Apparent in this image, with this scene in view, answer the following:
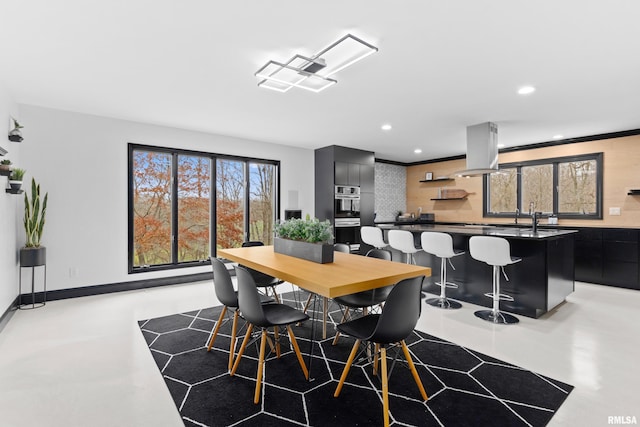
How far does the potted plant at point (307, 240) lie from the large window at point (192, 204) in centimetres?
288

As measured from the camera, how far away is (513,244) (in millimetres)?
3916

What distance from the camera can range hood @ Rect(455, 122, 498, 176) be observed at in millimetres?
4770

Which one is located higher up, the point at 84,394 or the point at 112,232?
the point at 112,232

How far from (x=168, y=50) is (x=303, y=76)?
1190mm

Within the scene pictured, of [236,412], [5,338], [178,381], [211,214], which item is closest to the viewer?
[236,412]

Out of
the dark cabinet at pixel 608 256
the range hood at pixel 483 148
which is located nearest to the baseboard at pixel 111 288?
the range hood at pixel 483 148

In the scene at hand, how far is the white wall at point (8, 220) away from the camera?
11.0 feet

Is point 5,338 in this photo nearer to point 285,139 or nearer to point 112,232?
point 112,232

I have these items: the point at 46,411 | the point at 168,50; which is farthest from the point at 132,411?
the point at 168,50

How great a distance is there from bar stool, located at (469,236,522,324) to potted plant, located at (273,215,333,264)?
1.92 m

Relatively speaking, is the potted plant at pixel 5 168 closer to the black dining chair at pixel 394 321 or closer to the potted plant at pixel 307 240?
the potted plant at pixel 307 240

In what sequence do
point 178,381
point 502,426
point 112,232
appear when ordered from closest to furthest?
point 502,426, point 178,381, point 112,232

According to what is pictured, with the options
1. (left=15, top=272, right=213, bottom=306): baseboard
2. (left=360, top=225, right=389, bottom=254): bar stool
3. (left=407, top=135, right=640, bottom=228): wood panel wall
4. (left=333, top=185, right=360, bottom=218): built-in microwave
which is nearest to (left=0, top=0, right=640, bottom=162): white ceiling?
(left=407, top=135, right=640, bottom=228): wood panel wall

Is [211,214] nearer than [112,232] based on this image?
No
